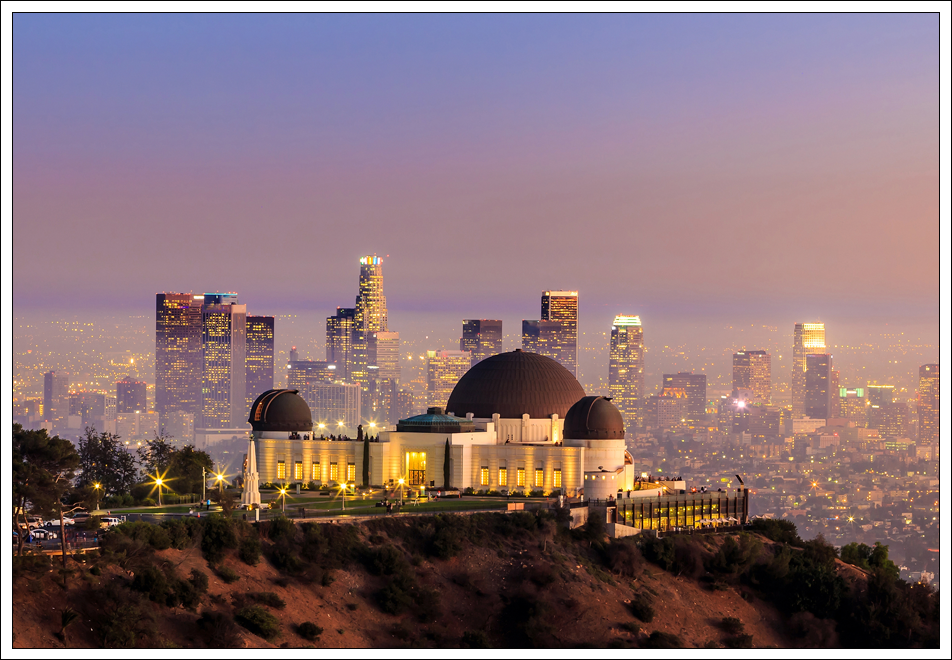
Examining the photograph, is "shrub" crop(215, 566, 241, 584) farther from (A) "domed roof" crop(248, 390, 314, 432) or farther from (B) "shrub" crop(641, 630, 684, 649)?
(A) "domed roof" crop(248, 390, 314, 432)

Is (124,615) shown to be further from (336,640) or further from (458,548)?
(458,548)

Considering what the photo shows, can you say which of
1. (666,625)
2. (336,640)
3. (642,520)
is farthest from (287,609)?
(642,520)

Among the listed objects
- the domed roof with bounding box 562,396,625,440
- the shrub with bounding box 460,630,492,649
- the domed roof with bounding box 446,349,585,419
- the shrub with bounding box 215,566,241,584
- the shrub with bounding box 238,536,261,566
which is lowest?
the shrub with bounding box 460,630,492,649

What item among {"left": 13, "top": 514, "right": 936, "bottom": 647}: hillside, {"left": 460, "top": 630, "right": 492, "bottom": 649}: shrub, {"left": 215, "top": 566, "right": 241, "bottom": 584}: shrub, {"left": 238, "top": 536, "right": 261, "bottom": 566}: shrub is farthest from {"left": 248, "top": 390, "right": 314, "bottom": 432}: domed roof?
{"left": 460, "top": 630, "right": 492, "bottom": 649}: shrub

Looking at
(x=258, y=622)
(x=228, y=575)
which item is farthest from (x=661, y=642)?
(x=228, y=575)

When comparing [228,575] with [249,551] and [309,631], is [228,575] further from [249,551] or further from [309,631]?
[309,631]

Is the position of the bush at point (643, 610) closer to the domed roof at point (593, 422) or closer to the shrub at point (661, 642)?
the shrub at point (661, 642)
